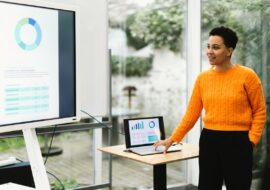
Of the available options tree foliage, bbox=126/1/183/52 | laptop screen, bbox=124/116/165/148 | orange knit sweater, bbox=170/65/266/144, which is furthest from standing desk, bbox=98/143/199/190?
tree foliage, bbox=126/1/183/52

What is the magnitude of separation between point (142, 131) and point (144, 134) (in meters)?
0.03

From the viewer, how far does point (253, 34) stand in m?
3.32

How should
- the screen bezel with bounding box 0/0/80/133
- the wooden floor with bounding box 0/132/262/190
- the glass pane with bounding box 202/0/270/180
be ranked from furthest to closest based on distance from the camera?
the wooden floor with bounding box 0/132/262/190 → the glass pane with bounding box 202/0/270/180 → the screen bezel with bounding box 0/0/80/133

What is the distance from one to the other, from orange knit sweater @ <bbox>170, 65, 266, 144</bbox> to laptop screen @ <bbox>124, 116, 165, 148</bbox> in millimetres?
431

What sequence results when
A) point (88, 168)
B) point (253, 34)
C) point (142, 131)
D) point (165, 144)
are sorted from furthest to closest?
point (88, 168), point (253, 34), point (142, 131), point (165, 144)

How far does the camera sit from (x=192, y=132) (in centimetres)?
398

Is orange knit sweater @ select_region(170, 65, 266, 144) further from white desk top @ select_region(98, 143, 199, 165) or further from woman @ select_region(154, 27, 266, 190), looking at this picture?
white desk top @ select_region(98, 143, 199, 165)

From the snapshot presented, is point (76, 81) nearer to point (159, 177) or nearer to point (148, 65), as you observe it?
point (159, 177)

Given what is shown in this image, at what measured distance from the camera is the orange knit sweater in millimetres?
2447

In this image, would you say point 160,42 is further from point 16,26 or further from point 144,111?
point 16,26

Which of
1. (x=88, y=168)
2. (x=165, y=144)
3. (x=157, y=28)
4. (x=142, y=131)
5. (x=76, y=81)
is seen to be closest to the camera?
(x=76, y=81)

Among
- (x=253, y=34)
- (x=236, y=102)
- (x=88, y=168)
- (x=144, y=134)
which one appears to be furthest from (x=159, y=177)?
(x=253, y=34)

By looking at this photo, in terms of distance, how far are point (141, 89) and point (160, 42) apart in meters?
0.62

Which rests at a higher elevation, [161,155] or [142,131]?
[142,131]
